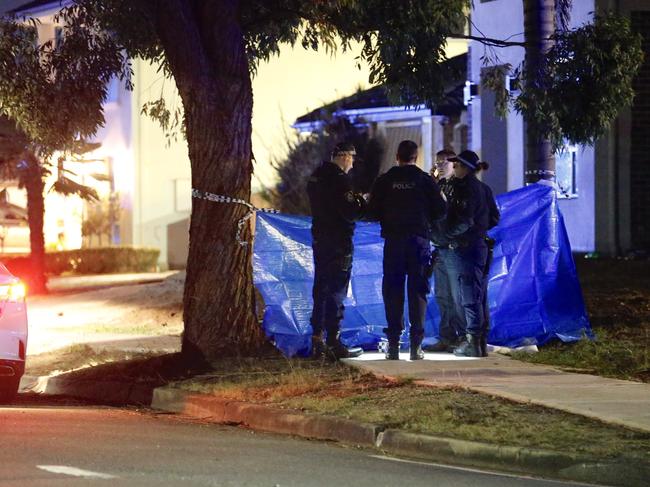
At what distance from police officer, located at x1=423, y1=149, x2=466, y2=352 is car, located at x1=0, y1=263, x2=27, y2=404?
391 cm

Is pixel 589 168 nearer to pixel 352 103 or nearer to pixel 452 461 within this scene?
pixel 352 103

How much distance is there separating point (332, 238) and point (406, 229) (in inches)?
28.5

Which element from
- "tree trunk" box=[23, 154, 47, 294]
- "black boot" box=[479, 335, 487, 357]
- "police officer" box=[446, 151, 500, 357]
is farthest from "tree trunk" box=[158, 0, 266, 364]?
"tree trunk" box=[23, 154, 47, 294]

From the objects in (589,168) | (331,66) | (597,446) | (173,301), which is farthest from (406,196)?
(331,66)

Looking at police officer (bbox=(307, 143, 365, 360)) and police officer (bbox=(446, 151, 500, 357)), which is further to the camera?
police officer (bbox=(446, 151, 500, 357))

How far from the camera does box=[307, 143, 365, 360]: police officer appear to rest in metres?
11.7

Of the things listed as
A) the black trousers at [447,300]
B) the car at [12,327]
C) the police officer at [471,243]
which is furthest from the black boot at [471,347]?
the car at [12,327]

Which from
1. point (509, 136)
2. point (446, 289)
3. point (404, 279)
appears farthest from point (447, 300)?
point (509, 136)

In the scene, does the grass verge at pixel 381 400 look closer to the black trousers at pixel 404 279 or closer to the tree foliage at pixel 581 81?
the black trousers at pixel 404 279

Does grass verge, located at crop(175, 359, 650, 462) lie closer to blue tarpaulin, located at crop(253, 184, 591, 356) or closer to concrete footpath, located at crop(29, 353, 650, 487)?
concrete footpath, located at crop(29, 353, 650, 487)

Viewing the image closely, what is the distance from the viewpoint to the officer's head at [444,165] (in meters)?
12.4

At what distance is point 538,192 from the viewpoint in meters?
13.1

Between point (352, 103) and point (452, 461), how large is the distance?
64.1ft

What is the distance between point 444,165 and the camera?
12539mm
